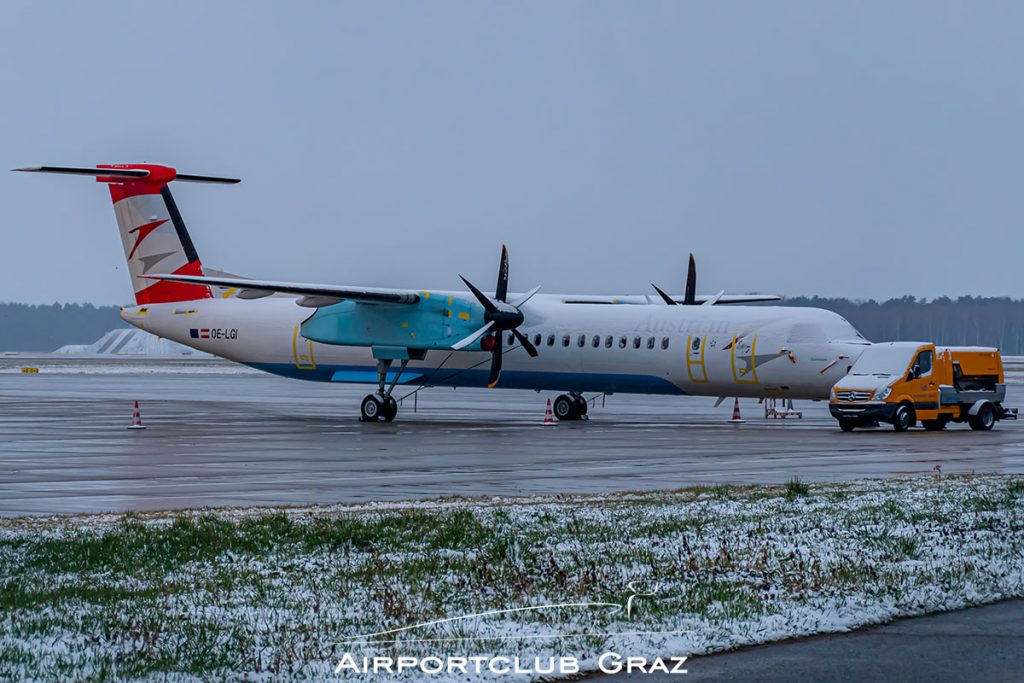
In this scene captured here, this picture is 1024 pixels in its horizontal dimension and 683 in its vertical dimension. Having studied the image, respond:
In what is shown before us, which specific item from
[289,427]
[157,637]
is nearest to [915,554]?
[157,637]

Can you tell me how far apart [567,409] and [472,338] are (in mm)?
4100

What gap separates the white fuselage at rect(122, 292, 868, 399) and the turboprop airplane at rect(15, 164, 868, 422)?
38 mm

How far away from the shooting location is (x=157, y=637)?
27.7 ft

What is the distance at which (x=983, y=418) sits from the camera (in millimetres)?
33062

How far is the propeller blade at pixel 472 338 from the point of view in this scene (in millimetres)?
36500

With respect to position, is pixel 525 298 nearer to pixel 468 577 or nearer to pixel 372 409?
pixel 372 409

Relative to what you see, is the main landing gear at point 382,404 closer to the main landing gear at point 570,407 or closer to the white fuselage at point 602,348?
the white fuselage at point 602,348

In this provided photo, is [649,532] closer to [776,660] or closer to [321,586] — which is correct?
[321,586]

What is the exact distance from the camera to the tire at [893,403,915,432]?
32094 mm

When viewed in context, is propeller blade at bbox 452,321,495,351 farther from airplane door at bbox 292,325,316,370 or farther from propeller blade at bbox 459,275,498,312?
airplane door at bbox 292,325,316,370

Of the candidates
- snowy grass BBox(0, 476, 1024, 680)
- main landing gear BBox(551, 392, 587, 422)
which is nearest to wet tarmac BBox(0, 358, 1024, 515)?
main landing gear BBox(551, 392, 587, 422)

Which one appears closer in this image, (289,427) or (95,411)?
(289,427)

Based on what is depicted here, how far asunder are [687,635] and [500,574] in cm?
250

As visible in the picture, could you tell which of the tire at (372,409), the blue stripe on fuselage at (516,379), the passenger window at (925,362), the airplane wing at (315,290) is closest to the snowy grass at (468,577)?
the passenger window at (925,362)
